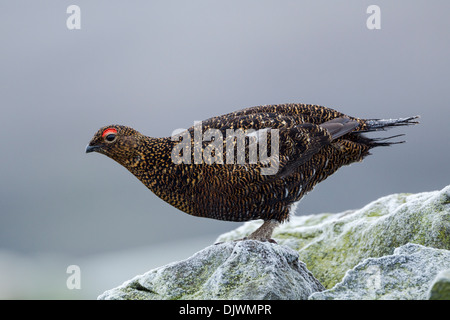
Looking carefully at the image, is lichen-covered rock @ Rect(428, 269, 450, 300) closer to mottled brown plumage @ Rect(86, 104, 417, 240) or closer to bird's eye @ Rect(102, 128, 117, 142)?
mottled brown plumage @ Rect(86, 104, 417, 240)

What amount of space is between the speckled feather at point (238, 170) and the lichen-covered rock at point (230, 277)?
0.64 meters

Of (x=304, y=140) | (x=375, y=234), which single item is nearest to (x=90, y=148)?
(x=304, y=140)

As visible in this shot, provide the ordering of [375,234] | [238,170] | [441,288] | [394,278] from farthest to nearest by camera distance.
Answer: [375,234] → [238,170] → [394,278] → [441,288]

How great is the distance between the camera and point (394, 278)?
14.9ft

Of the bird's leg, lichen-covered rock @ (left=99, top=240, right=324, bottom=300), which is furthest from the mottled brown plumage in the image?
lichen-covered rock @ (left=99, top=240, right=324, bottom=300)

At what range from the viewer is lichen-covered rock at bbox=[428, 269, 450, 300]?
3.65m

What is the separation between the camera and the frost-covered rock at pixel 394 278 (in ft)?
14.4

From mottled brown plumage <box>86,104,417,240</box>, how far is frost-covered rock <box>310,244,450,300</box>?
190cm

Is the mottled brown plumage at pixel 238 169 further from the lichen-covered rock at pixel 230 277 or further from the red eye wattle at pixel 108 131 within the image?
the lichen-covered rock at pixel 230 277

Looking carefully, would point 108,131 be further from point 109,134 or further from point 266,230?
point 266,230

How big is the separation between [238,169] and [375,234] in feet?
6.40
